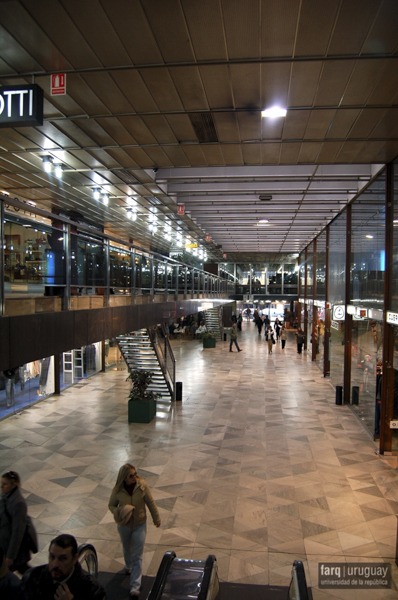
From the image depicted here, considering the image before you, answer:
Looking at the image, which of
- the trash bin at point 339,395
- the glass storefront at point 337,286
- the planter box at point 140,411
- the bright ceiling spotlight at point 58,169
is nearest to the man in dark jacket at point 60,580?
the planter box at point 140,411

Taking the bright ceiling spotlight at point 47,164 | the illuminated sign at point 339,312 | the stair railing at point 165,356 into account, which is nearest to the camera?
the bright ceiling spotlight at point 47,164

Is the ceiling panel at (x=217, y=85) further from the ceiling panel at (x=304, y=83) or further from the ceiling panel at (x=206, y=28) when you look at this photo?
the ceiling panel at (x=304, y=83)

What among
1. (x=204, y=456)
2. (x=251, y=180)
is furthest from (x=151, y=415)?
(x=251, y=180)

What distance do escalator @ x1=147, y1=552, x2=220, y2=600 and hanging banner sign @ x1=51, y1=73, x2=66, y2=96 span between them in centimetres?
612

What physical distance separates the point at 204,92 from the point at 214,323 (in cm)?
2799

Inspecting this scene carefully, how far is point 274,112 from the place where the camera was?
6898 millimetres

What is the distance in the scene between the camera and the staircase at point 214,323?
1313 inches

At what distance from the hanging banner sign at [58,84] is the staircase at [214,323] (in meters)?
27.8

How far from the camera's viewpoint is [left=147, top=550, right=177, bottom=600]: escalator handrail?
3.68m

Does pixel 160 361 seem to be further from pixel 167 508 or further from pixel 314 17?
pixel 314 17

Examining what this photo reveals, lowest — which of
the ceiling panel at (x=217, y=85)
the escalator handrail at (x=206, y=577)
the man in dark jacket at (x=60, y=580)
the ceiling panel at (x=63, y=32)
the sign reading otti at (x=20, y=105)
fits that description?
the escalator handrail at (x=206, y=577)

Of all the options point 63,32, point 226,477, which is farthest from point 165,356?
point 63,32

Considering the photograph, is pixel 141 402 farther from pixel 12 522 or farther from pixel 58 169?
pixel 12 522

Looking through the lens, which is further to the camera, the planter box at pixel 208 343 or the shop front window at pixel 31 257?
the planter box at pixel 208 343
